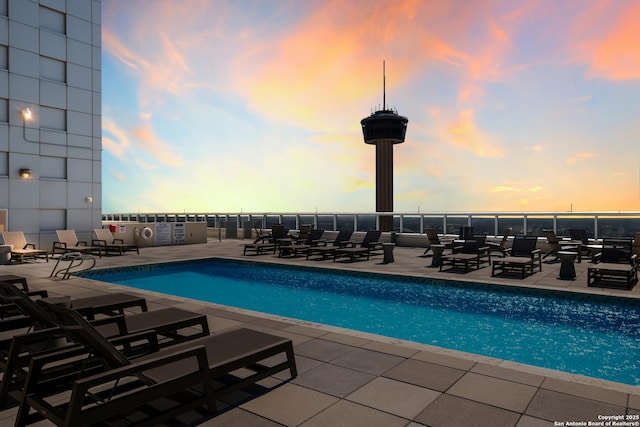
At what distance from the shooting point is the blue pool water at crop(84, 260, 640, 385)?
571 centimetres

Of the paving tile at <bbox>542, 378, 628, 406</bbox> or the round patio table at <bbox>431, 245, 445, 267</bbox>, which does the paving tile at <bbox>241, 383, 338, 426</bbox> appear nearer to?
the paving tile at <bbox>542, 378, 628, 406</bbox>

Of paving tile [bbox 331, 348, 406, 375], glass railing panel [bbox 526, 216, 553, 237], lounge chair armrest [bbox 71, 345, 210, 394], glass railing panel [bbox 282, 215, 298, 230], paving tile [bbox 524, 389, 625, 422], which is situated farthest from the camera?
glass railing panel [bbox 282, 215, 298, 230]

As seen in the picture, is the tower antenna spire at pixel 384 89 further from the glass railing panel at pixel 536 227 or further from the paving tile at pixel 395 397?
the paving tile at pixel 395 397

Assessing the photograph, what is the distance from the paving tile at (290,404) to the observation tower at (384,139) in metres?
55.2

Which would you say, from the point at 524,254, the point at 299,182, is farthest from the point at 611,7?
the point at 299,182

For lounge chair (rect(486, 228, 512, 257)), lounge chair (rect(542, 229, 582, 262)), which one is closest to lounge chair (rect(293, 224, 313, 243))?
lounge chair (rect(486, 228, 512, 257))

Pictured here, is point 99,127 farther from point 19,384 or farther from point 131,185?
point 19,384

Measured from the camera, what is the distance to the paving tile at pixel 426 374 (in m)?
3.57

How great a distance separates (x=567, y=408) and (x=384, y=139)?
190 feet

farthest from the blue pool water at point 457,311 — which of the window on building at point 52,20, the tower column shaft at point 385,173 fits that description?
the tower column shaft at point 385,173

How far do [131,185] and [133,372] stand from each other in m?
26.0

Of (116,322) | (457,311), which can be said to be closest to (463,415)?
(116,322)

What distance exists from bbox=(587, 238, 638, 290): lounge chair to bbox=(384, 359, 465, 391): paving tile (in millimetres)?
6307

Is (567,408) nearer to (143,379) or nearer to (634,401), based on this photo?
(634,401)
